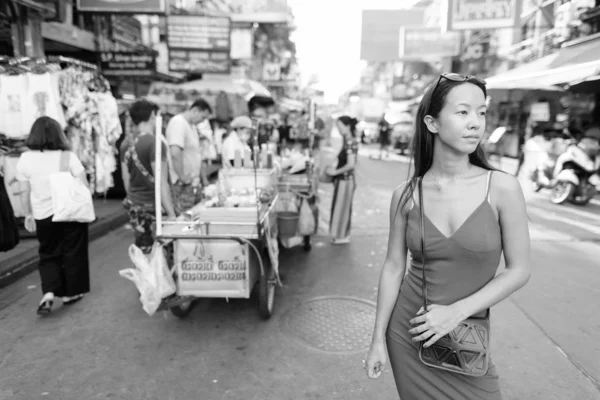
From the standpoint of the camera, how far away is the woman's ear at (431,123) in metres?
1.67

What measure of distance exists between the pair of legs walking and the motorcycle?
32.1 ft

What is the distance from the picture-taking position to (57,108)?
604 cm

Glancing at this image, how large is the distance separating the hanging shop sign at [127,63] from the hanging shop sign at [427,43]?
18115 mm

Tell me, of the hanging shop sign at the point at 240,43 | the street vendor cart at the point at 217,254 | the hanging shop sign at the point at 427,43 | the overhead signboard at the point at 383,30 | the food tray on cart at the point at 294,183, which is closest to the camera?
the street vendor cart at the point at 217,254

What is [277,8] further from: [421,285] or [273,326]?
[421,285]

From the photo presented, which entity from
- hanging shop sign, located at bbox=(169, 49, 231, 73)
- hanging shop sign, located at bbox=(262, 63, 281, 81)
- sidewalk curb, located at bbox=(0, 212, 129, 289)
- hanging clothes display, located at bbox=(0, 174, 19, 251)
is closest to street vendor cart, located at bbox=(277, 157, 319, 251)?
hanging clothes display, located at bbox=(0, 174, 19, 251)

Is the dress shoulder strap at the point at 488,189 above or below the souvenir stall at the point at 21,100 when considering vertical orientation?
below

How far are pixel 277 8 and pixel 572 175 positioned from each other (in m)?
15.4

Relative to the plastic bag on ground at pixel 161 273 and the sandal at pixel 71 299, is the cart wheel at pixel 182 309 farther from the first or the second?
the sandal at pixel 71 299

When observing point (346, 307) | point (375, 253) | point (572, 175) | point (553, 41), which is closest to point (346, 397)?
point (346, 307)

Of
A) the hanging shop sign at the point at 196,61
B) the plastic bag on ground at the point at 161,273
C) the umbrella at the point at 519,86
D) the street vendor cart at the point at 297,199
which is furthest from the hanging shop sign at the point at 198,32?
the plastic bag on ground at the point at 161,273

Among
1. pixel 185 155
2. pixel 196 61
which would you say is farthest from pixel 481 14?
pixel 185 155

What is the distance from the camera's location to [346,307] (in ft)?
15.1

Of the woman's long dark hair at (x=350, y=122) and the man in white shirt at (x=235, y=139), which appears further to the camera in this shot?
the man in white shirt at (x=235, y=139)
